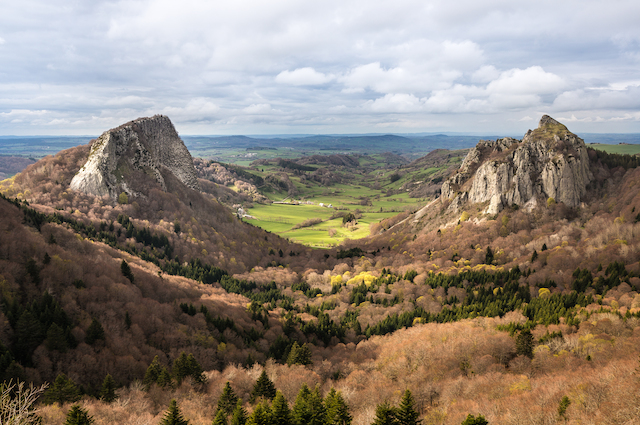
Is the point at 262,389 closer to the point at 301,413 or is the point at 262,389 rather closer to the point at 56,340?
the point at 301,413

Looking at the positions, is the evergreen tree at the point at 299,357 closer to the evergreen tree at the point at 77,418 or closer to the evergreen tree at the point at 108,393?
the evergreen tree at the point at 108,393

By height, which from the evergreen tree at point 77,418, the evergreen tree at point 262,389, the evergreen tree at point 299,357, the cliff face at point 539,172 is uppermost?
the cliff face at point 539,172

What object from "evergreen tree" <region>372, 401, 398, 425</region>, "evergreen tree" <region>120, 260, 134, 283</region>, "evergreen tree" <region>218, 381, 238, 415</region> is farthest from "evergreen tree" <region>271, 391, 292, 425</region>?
"evergreen tree" <region>120, 260, 134, 283</region>

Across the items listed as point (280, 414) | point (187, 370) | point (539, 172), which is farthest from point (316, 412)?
point (539, 172)

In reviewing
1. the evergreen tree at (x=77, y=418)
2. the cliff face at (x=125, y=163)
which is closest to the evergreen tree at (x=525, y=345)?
the evergreen tree at (x=77, y=418)

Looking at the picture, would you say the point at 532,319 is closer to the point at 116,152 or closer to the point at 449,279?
the point at 449,279
